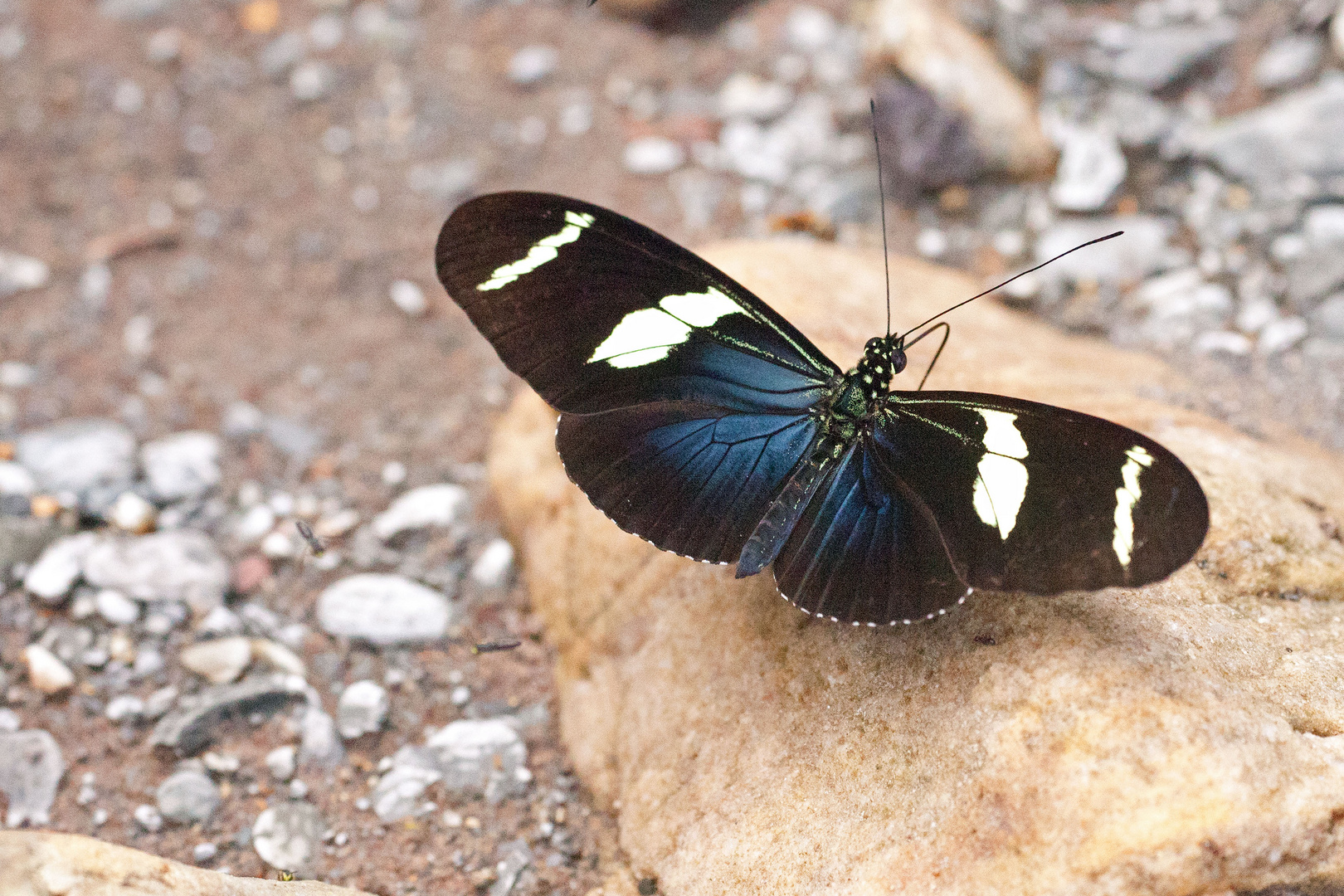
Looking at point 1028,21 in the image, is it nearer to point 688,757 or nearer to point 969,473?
point 969,473

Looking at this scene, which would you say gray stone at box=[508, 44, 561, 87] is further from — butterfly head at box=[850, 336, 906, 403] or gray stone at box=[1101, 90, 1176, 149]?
butterfly head at box=[850, 336, 906, 403]

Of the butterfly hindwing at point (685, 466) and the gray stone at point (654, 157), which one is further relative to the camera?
the gray stone at point (654, 157)

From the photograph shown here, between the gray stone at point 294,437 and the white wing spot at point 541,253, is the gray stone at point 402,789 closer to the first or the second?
the white wing spot at point 541,253

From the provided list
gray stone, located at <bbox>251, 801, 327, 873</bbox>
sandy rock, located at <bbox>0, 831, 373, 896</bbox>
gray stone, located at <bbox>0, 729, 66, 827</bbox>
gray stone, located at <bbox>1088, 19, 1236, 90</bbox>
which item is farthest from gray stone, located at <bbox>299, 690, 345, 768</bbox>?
gray stone, located at <bbox>1088, 19, 1236, 90</bbox>

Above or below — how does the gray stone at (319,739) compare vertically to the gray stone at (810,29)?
below

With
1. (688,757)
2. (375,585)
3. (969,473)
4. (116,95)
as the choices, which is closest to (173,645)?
(375,585)

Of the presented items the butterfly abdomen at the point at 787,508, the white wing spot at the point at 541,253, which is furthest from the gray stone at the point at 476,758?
the white wing spot at the point at 541,253

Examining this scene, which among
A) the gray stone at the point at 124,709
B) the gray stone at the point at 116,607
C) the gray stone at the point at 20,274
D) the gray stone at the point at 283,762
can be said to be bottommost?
the gray stone at the point at 283,762

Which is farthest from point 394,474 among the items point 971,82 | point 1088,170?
point 1088,170
